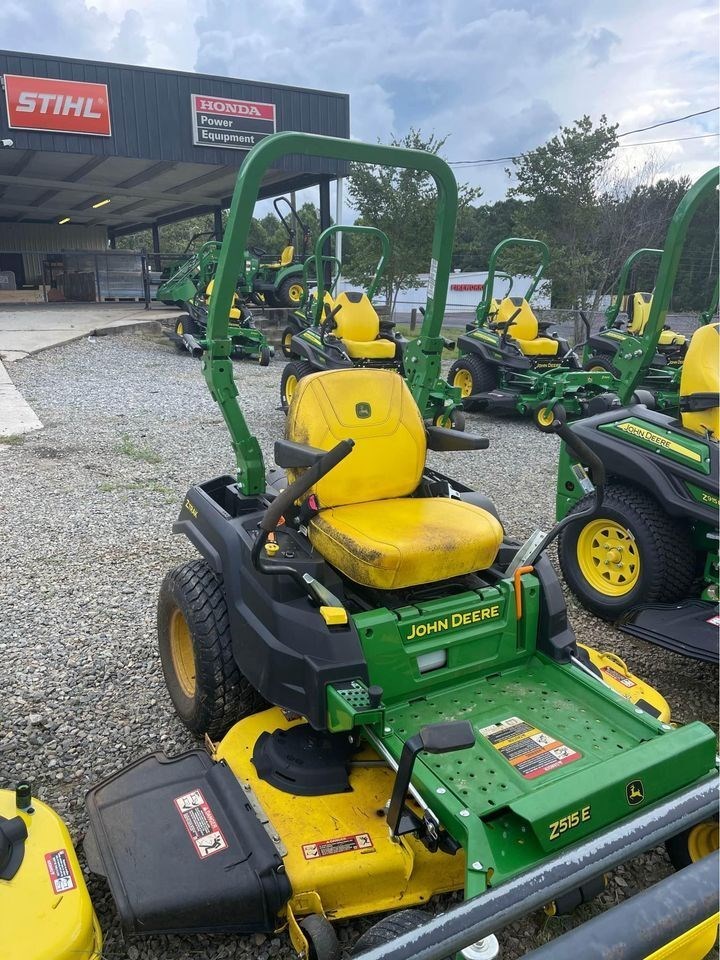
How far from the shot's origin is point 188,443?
23.5 ft

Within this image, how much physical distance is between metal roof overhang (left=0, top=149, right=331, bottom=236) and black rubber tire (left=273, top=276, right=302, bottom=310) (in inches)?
119

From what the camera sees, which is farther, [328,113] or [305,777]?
[328,113]

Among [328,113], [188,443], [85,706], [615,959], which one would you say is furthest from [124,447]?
[328,113]

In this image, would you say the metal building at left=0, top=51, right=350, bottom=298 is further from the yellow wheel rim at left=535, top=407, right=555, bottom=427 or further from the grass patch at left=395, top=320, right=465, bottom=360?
the yellow wheel rim at left=535, top=407, right=555, bottom=427

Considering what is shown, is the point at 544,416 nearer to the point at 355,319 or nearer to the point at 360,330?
the point at 360,330

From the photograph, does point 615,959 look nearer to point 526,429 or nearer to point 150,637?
point 150,637

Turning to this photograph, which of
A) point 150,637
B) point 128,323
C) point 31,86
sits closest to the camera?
point 150,637

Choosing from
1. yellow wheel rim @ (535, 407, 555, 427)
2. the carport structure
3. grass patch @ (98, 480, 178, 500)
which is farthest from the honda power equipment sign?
grass patch @ (98, 480, 178, 500)

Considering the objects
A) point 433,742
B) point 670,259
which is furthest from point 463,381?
point 433,742

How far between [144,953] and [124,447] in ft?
18.1

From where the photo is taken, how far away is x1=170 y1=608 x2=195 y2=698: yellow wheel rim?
295 cm

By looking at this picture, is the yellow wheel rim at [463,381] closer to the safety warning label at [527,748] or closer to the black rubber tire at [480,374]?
the black rubber tire at [480,374]

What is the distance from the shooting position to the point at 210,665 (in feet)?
8.41

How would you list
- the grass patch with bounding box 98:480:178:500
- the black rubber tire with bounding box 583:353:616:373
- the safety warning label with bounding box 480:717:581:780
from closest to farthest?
the safety warning label with bounding box 480:717:581:780 → the grass patch with bounding box 98:480:178:500 → the black rubber tire with bounding box 583:353:616:373
